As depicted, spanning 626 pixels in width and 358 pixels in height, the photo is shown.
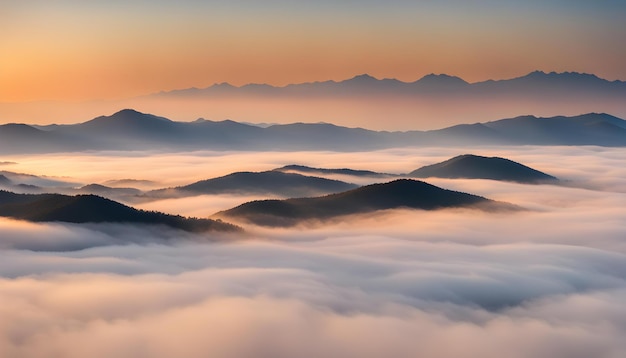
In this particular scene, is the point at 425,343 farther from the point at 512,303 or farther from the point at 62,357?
the point at 62,357

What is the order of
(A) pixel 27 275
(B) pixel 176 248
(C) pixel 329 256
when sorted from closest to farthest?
(A) pixel 27 275
(C) pixel 329 256
(B) pixel 176 248

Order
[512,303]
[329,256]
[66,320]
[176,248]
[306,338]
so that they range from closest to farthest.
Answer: [306,338], [66,320], [512,303], [329,256], [176,248]

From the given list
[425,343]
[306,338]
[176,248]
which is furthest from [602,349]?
[176,248]

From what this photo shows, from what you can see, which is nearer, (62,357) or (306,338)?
(62,357)

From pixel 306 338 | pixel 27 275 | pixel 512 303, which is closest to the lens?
pixel 306 338

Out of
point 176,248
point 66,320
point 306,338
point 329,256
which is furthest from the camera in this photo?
point 176,248

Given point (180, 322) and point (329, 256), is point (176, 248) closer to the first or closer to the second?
point (329, 256)

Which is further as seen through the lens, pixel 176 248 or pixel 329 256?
pixel 176 248

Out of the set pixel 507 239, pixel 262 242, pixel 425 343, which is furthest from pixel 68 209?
pixel 425 343
